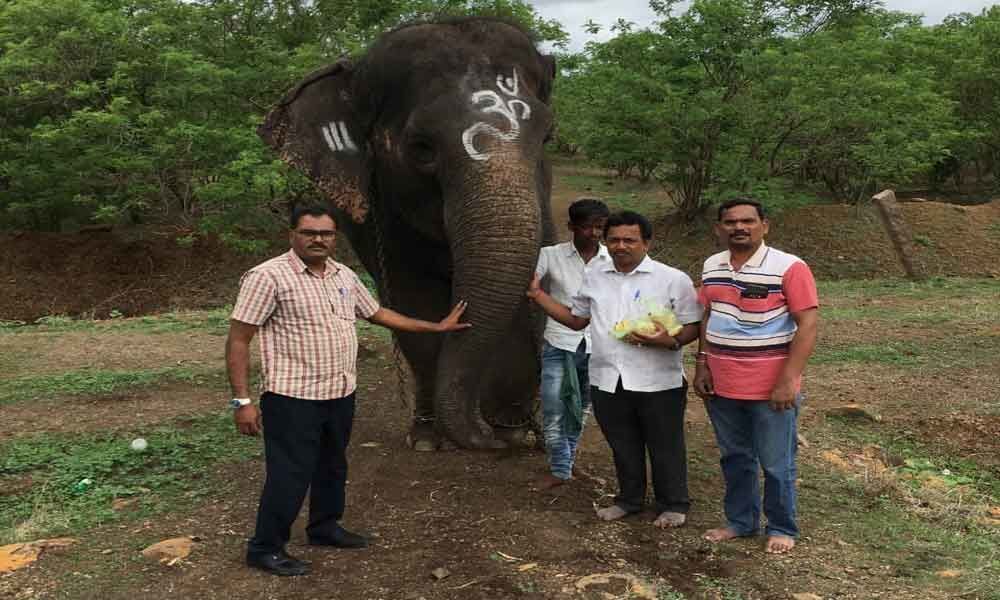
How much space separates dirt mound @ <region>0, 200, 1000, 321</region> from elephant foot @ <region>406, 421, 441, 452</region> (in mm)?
12853

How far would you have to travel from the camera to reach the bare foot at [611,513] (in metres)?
4.50

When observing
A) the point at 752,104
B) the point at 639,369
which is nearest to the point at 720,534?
the point at 639,369

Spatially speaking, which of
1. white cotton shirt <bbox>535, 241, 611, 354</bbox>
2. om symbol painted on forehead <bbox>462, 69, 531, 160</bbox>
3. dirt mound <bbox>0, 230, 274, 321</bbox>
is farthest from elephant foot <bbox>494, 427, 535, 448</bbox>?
dirt mound <bbox>0, 230, 274, 321</bbox>

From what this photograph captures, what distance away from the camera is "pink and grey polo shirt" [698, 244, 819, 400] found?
3.93 m

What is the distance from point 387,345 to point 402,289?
4420mm

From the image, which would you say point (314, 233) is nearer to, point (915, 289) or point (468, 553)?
point (468, 553)

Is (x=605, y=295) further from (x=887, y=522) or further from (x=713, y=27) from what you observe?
(x=713, y=27)

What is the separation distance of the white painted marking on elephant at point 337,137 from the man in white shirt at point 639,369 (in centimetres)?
189

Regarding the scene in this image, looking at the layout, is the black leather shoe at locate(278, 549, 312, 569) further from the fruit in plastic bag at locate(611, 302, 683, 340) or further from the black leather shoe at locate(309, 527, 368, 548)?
the fruit in plastic bag at locate(611, 302, 683, 340)

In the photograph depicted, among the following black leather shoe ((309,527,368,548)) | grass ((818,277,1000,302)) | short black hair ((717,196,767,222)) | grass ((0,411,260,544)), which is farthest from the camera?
grass ((818,277,1000,302))

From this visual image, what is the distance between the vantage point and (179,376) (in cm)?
855

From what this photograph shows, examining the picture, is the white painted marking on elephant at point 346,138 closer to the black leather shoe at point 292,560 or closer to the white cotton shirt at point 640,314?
the white cotton shirt at point 640,314

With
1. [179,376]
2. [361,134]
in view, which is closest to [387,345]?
[179,376]

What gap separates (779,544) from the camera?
4.11m
